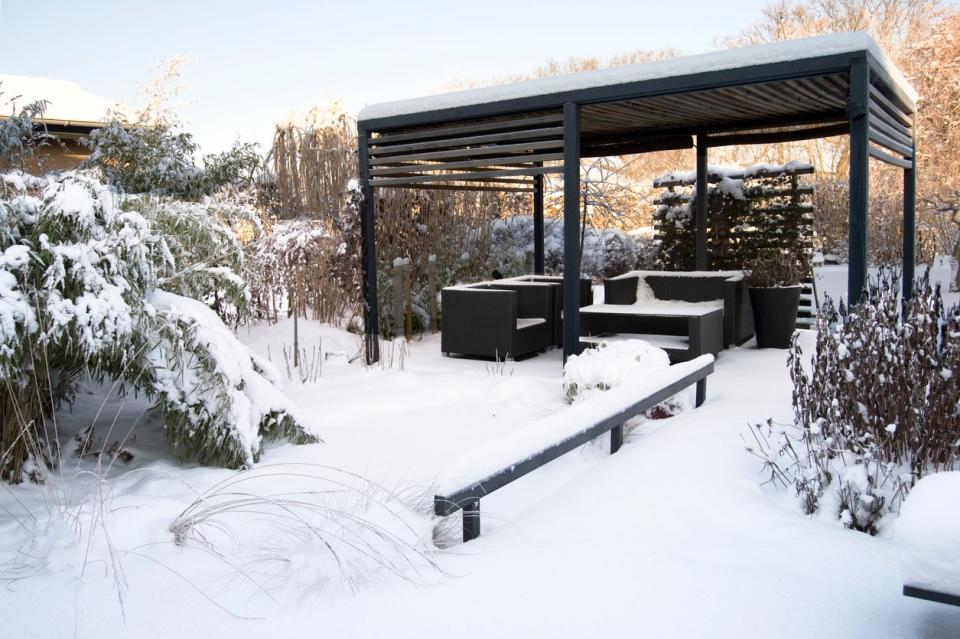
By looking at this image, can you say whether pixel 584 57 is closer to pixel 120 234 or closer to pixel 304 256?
pixel 304 256

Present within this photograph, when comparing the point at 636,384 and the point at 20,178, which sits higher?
the point at 20,178

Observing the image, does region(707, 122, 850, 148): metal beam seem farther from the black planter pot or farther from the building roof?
the building roof

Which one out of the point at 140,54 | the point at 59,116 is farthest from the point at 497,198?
the point at 140,54

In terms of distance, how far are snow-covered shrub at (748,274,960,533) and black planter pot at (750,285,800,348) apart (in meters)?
3.90

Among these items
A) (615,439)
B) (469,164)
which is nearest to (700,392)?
(615,439)

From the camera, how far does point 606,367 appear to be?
5188 millimetres

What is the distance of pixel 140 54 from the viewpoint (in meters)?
16.4

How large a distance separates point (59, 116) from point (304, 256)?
18.1 feet

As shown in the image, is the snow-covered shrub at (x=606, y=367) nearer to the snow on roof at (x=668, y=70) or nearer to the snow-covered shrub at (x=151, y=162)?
the snow on roof at (x=668, y=70)

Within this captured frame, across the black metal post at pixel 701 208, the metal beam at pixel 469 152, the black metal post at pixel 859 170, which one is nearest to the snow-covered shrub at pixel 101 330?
the metal beam at pixel 469 152

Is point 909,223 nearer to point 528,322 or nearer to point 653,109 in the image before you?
point 653,109

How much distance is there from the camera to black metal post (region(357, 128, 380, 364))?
7.38 meters

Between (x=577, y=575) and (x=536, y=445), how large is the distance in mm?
710

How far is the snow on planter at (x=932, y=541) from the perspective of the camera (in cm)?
204
